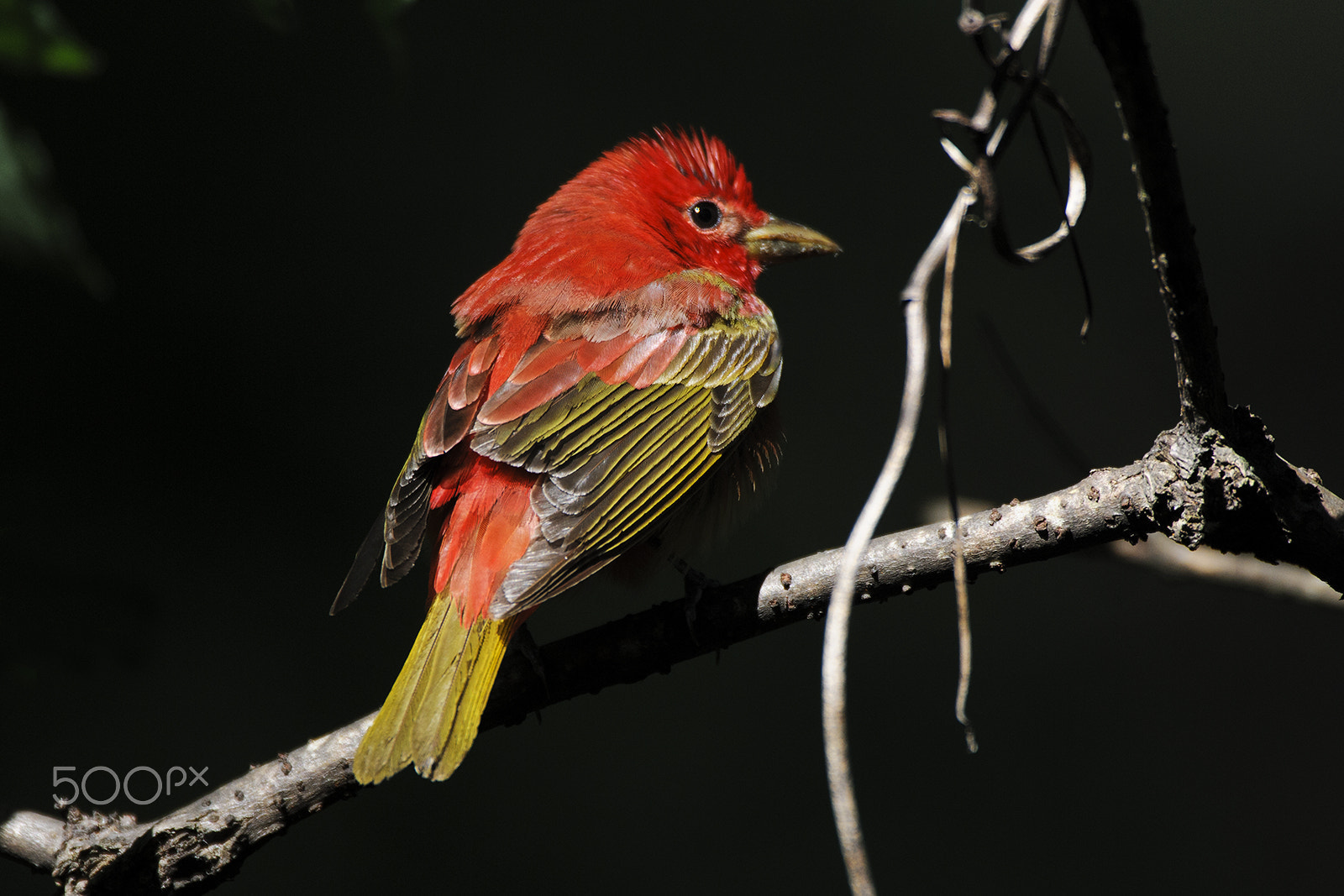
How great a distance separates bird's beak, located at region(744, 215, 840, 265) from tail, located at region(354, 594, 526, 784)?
1529 mm

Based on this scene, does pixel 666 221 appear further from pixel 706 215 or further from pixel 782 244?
pixel 782 244

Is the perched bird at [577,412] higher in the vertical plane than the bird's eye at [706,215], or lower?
lower

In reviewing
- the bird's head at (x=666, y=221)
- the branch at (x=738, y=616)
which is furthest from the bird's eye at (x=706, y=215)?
the branch at (x=738, y=616)

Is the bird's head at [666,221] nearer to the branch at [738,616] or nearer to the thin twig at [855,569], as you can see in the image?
the branch at [738,616]

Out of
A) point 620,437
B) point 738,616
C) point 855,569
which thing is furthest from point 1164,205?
point 620,437

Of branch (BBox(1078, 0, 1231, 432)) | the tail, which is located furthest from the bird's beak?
branch (BBox(1078, 0, 1231, 432))

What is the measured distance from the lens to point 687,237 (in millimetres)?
A: 3191

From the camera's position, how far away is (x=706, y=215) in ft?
10.6

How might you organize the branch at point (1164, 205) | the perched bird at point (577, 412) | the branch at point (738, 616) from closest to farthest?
the branch at point (1164, 205) < the branch at point (738, 616) < the perched bird at point (577, 412)

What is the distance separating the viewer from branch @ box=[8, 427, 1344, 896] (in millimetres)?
1755

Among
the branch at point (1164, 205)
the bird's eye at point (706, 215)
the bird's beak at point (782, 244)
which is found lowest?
the branch at point (1164, 205)

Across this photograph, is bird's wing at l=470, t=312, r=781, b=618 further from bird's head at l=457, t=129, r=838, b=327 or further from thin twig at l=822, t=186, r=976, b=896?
thin twig at l=822, t=186, r=976, b=896

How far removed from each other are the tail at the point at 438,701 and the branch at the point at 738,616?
0.34 ft

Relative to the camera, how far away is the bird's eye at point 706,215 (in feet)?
10.5
